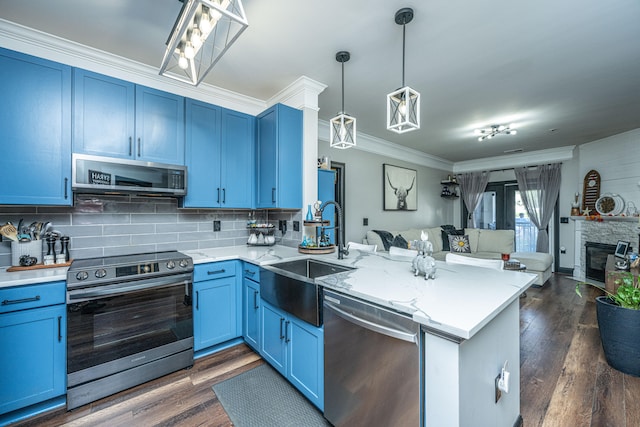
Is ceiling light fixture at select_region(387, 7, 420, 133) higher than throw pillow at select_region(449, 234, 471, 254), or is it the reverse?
ceiling light fixture at select_region(387, 7, 420, 133)

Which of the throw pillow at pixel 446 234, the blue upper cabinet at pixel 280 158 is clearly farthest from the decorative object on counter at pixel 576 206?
the blue upper cabinet at pixel 280 158

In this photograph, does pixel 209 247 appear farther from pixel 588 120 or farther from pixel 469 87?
pixel 588 120

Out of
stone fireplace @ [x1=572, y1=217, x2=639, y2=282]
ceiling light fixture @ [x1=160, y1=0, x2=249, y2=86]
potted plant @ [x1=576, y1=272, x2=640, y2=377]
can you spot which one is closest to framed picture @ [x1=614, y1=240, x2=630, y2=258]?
stone fireplace @ [x1=572, y1=217, x2=639, y2=282]

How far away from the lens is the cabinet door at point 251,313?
7.31ft

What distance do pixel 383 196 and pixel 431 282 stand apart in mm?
3670

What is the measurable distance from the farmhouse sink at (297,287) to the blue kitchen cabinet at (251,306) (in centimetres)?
12

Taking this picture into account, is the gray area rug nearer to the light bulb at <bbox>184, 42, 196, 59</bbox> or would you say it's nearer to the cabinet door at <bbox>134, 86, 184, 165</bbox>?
the cabinet door at <bbox>134, 86, 184, 165</bbox>

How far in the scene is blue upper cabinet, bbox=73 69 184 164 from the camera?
2008 millimetres

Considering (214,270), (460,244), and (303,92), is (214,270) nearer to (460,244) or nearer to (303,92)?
(303,92)

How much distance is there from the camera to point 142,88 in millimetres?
2252

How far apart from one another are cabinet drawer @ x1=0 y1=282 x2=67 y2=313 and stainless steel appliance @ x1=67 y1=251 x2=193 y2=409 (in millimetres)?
73

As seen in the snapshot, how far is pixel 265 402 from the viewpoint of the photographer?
1.77 m

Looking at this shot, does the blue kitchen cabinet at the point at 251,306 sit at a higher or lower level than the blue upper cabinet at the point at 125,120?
lower

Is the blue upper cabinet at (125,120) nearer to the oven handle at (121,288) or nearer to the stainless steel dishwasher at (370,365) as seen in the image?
the oven handle at (121,288)
